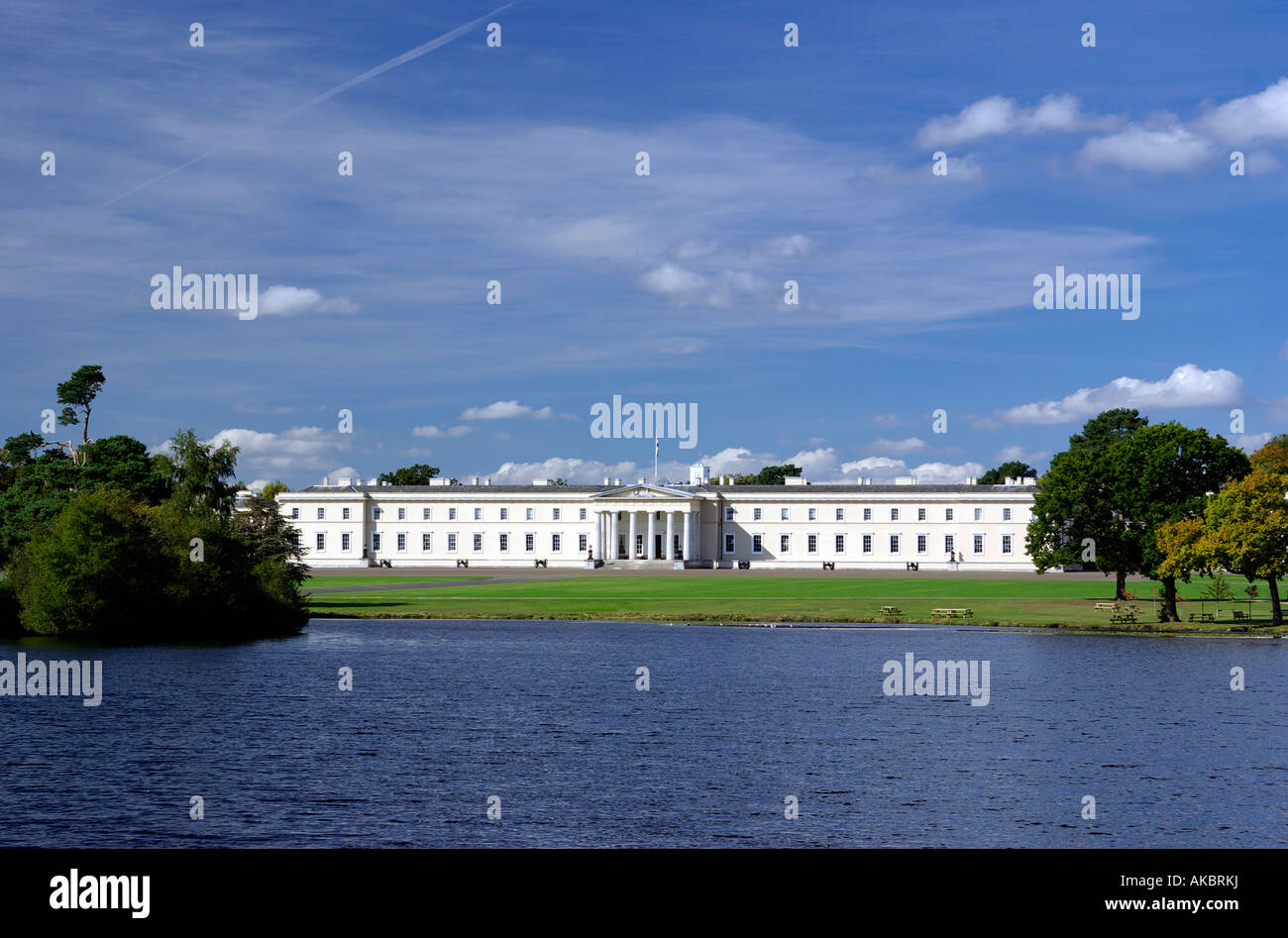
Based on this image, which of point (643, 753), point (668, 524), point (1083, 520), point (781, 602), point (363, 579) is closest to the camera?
point (643, 753)

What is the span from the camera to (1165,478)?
68188mm

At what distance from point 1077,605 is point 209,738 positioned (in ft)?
188

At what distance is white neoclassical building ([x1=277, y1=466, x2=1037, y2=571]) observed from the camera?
487 feet

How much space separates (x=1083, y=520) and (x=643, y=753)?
48.2 metres

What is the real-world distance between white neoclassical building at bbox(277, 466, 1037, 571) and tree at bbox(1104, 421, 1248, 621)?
76047 millimetres

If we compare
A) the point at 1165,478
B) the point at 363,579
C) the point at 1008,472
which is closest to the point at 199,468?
→ the point at 363,579

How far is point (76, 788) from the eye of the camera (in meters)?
26.7

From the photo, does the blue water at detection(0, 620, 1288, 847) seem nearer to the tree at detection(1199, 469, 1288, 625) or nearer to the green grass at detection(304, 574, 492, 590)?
the tree at detection(1199, 469, 1288, 625)

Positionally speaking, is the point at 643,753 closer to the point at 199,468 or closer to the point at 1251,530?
the point at 1251,530

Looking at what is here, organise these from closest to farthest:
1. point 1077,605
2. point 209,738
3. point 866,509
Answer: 1. point 209,738
2. point 1077,605
3. point 866,509

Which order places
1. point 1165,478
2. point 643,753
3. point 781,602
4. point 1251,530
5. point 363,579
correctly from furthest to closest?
point 363,579
point 781,602
point 1165,478
point 1251,530
point 643,753
